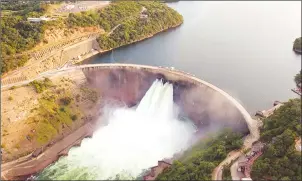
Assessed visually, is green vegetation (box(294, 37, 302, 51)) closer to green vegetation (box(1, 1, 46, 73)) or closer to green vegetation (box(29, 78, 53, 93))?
green vegetation (box(1, 1, 46, 73))

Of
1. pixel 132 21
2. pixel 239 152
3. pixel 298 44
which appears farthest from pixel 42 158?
pixel 298 44

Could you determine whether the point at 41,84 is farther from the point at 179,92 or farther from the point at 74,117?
the point at 179,92

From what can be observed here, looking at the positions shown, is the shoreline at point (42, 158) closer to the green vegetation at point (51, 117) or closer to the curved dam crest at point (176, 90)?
the curved dam crest at point (176, 90)

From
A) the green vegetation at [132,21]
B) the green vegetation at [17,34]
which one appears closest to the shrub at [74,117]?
the green vegetation at [17,34]

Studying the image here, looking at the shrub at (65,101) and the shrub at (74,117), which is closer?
the shrub at (74,117)

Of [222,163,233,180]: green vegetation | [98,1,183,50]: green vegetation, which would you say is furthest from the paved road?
[98,1,183,50]: green vegetation

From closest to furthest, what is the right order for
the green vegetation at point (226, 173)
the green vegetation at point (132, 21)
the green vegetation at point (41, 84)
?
the green vegetation at point (226, 173)
the green vegetation at point (41, 84)
the green vegetation at point (132, 21)
